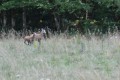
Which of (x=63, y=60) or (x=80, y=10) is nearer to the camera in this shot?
(x=63, y=60)

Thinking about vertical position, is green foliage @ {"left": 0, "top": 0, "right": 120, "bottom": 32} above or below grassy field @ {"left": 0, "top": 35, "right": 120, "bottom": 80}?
below

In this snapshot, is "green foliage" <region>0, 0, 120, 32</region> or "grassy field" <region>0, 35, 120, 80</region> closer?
"grassy field" <region>0, 35, 120, 80</region>

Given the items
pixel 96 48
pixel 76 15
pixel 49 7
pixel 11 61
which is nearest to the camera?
pixel 11 61

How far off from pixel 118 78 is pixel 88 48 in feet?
9.94

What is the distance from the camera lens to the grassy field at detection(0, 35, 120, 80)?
20.4 feet

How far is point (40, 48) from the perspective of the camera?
9.01 m

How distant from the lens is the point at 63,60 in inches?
300

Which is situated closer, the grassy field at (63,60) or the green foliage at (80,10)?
the grassy field at (63,60)

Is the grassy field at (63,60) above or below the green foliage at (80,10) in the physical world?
above

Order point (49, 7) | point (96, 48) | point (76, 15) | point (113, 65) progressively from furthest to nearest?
point (76, 15) < point (49, 7) < point (96, 48) < point (113, 65)

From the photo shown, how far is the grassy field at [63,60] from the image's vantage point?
6219mm

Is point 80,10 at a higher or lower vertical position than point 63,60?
lower

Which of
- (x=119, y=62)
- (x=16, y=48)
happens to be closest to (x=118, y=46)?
(x=119, y=62)

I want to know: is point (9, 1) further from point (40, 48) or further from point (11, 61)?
point (11, 61)
